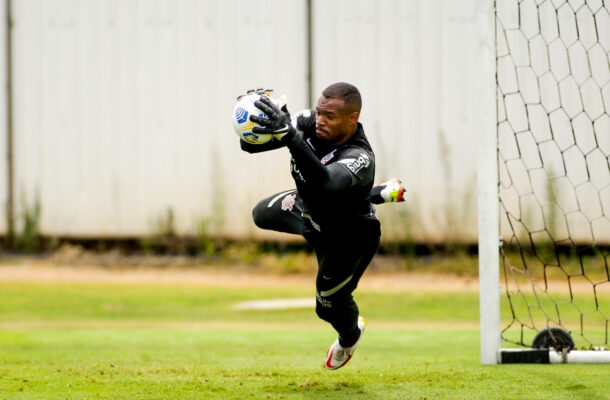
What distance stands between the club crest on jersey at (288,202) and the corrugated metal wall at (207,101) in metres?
8.63

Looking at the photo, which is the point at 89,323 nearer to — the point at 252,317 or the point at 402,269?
the point at 252,317

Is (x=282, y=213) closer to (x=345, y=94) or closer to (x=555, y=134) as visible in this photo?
(x=345, y=94)

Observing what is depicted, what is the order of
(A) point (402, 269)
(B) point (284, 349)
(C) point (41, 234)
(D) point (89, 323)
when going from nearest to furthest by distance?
(B) point (284, 349)
(D) point (89, 323)
(A) point (402, 269)
(C) point (41, 234)

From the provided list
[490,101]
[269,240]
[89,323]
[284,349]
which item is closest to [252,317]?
[89,323]

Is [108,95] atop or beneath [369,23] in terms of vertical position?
beneath

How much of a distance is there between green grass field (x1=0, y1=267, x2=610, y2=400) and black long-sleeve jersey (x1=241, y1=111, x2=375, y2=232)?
1117 mm

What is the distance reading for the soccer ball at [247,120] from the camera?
570cm

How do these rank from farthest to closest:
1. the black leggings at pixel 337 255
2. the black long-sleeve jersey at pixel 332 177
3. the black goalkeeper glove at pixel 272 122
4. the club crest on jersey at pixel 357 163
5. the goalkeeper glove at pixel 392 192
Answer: the goalkeeper glove at pixel 392 192 < the black leggings at pixel 337 255 < the club crest on jersey at pixel 357 163 < the black long-sleeve jersey at pixel 332 177 < the black goalkeeper glove at pixel 272 122

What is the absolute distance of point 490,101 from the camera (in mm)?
7199

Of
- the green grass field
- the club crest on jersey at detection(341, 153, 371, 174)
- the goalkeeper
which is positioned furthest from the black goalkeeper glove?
the green grass field

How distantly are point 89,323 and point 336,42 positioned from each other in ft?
22.3

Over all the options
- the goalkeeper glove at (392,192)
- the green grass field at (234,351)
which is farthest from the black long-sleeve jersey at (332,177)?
A: the green grass field at (234,351)

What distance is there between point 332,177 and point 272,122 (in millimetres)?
552

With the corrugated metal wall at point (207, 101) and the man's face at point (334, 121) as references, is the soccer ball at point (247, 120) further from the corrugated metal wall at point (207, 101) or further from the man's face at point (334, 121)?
the corrugated metal wall at point (207, 101)
